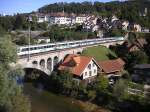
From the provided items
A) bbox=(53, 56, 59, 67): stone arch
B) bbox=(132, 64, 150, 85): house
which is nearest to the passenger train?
bbox=(53, 56, 59, 67): stone arch

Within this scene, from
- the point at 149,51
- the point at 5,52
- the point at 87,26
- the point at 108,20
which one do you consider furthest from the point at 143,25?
the point at 5,52

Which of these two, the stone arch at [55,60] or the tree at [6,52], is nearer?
the tree at [6,52]

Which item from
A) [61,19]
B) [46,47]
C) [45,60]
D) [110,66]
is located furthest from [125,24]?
[45,60]

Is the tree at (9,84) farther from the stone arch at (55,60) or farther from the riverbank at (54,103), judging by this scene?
the stone arch at (55,60)

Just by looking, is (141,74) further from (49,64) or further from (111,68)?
(49,64)

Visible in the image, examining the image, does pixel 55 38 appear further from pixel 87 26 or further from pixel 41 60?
pixel 41 60

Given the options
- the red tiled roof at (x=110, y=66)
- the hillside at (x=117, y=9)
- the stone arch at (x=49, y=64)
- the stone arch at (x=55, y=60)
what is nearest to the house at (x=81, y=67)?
the stone arch at (x=55, y=60)

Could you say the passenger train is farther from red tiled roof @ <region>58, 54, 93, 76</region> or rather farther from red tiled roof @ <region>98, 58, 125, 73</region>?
red tiled roof @ <region>98, 58, 125, 73</region>
